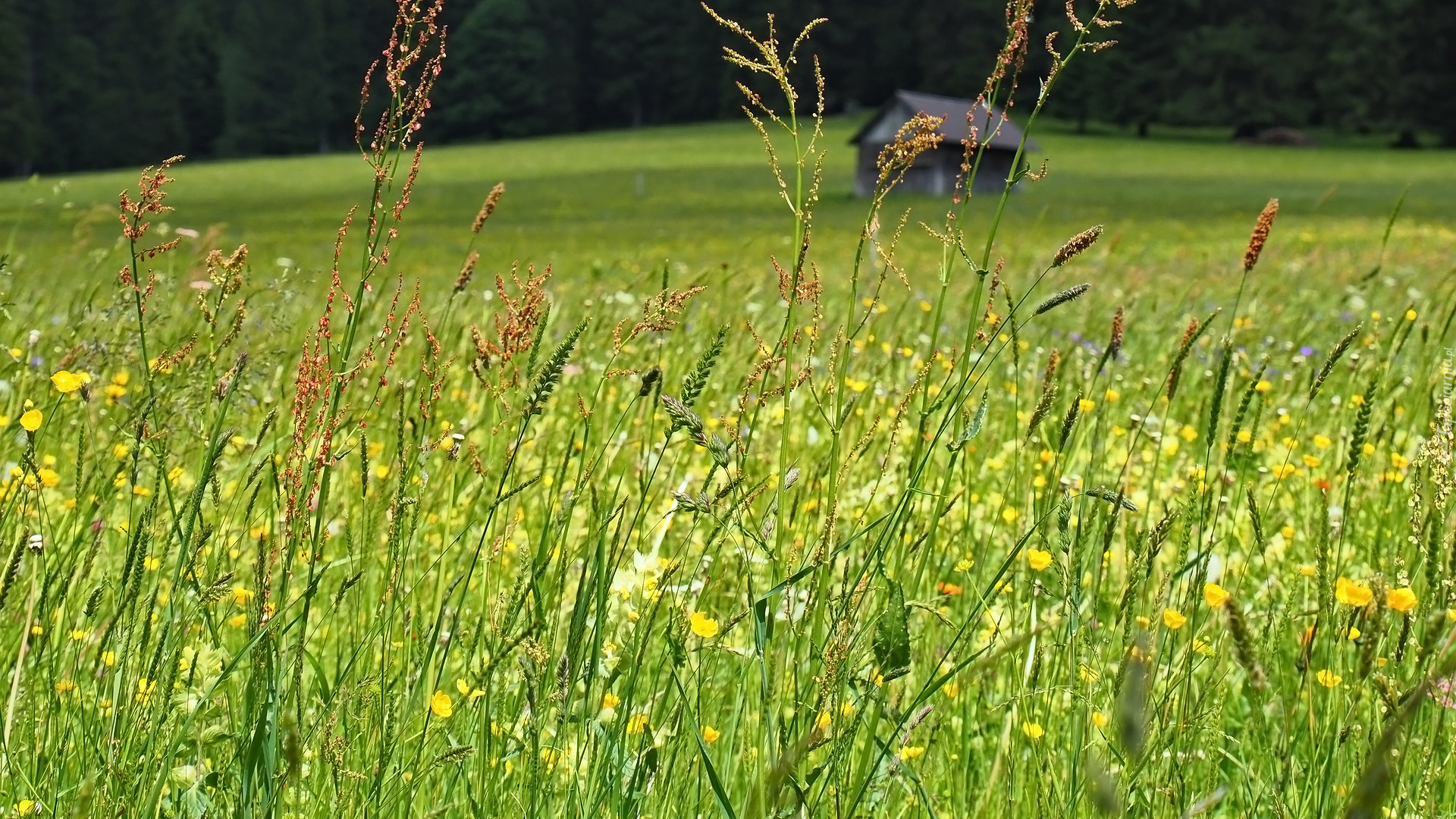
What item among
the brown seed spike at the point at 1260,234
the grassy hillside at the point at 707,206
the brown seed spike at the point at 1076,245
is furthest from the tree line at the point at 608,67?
the brown seed spike at the point at 1076,245

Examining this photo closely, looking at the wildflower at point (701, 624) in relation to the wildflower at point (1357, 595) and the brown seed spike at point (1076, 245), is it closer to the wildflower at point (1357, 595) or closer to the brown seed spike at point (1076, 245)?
the brown seed spike at point (1076, 245)

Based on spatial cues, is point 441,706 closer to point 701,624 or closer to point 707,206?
point 701,624

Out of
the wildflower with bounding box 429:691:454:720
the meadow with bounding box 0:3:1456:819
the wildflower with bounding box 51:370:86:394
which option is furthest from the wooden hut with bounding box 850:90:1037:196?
the wildflower with bounding box 429:691:454:720

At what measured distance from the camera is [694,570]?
201 centimetres

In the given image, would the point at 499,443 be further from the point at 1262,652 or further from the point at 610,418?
the point at 1262,652

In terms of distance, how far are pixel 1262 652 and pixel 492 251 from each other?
16.8 metres

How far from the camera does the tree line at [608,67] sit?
199 ft

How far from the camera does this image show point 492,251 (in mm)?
17781

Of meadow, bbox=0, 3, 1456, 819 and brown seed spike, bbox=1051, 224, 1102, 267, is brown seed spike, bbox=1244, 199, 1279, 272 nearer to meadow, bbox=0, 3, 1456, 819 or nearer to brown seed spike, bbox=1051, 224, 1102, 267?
meadow, bbox=0, 3, 1456, 819

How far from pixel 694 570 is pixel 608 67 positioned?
87.4m

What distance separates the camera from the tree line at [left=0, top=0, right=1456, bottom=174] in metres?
60.7

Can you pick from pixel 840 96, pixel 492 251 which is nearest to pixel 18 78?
pixel 840 96

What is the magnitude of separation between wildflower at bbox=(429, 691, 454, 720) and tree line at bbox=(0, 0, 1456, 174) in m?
54.9

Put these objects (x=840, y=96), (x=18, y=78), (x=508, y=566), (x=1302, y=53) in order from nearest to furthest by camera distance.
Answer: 1. (x=508, y=566)
2. (x=1302, y=53)
3. (x=18, y=78)
4. (x=840, y=96)
